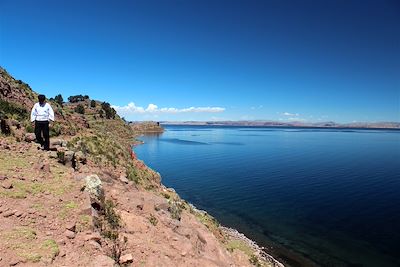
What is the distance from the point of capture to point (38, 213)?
10.7 metres

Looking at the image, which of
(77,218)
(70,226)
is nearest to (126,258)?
(70,226)

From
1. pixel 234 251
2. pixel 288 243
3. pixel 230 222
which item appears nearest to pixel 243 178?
pixel 230 222

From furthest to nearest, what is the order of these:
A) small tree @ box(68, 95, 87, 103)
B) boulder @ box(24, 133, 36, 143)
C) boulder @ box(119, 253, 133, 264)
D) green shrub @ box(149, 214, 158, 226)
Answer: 1. small tree @ box(68, 95, 87, 103)
2. boulder @ box(24, 133, 36, 143)
3. green shrub @ box(149, 214, 158, 226)
4. boulder @ box(119, 253, 133, 264)

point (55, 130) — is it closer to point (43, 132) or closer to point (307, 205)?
point (43, 132)

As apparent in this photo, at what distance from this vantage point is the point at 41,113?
55.8 ft

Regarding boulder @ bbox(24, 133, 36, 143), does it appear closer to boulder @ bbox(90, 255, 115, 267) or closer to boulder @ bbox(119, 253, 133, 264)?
boulder @ bbox(119, 253, 133, 264)

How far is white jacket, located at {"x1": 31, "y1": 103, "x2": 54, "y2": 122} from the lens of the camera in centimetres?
1695

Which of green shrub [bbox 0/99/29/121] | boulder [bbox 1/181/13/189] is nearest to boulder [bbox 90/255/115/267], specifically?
boulder [bbox 1/181/13/189]

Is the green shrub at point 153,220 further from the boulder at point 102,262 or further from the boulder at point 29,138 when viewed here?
the boulder at point 29,138

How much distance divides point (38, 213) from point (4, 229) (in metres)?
1.48

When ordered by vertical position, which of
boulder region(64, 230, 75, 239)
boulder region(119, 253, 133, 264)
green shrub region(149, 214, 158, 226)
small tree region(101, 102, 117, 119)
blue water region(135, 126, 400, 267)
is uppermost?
small tree region(101, 102, 117, 119)

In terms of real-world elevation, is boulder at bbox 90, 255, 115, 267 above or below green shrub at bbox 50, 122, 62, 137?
below

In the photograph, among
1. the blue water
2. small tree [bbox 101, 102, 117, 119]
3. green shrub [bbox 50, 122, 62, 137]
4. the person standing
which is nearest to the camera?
the person standing

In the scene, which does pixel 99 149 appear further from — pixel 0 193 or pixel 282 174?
pixel 282 174
